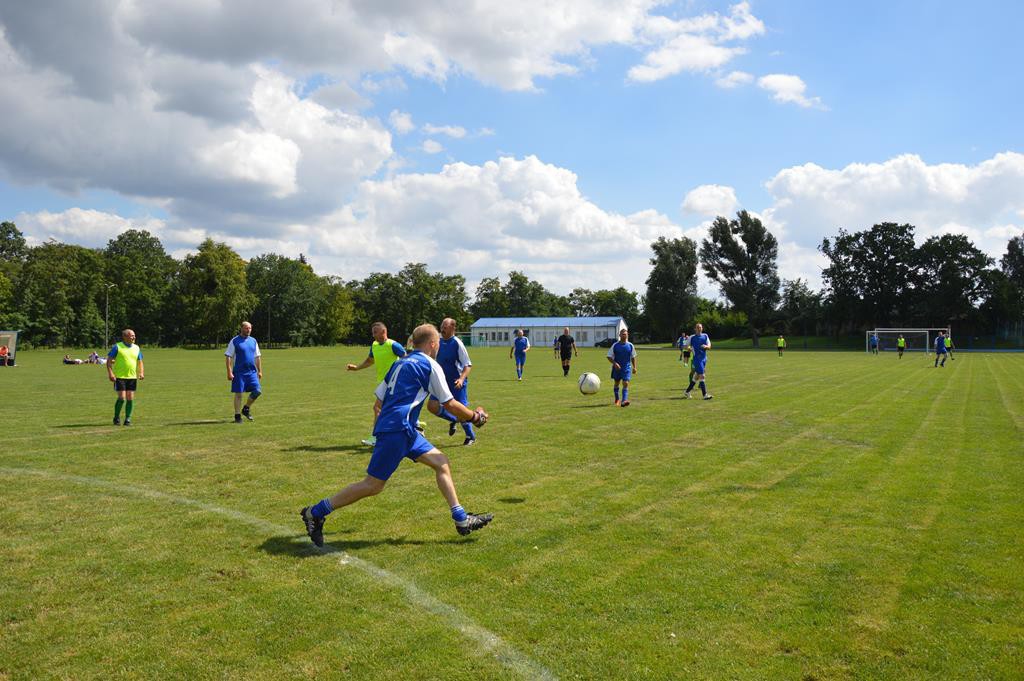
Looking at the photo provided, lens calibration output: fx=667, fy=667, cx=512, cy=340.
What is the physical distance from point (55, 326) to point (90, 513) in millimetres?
84822

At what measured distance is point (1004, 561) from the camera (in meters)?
5.50

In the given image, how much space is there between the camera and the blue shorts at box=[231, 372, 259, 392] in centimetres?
1373

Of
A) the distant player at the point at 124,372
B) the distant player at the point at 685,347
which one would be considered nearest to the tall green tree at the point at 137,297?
the distant player at the point at 685,347

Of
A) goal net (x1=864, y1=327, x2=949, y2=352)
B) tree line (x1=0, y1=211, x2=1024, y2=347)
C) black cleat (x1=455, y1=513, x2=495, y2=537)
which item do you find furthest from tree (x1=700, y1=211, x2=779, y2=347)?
black cleat (x1=455, y1=513, x2=495, y2=537)

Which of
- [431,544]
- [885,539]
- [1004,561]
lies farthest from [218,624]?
[1004,561]

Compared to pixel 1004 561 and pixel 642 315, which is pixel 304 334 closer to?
pixel 642 315

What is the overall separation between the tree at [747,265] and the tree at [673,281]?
304 centimetres

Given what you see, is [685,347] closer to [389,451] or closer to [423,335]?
[423,335]

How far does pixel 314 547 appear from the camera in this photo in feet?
19.4

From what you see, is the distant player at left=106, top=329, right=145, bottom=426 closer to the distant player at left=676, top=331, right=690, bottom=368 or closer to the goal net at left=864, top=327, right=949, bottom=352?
the distant player at left=676, top=331, right=690, bottom=368

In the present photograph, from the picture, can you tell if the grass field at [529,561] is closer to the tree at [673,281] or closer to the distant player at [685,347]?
the distant player at [685,347]

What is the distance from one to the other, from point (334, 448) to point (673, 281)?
8109 cm

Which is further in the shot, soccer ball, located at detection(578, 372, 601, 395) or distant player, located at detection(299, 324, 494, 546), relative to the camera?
soccer ball, located at detection(578, 372, 601, 395)

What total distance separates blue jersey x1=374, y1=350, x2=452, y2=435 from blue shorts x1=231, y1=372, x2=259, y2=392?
28.5ft
